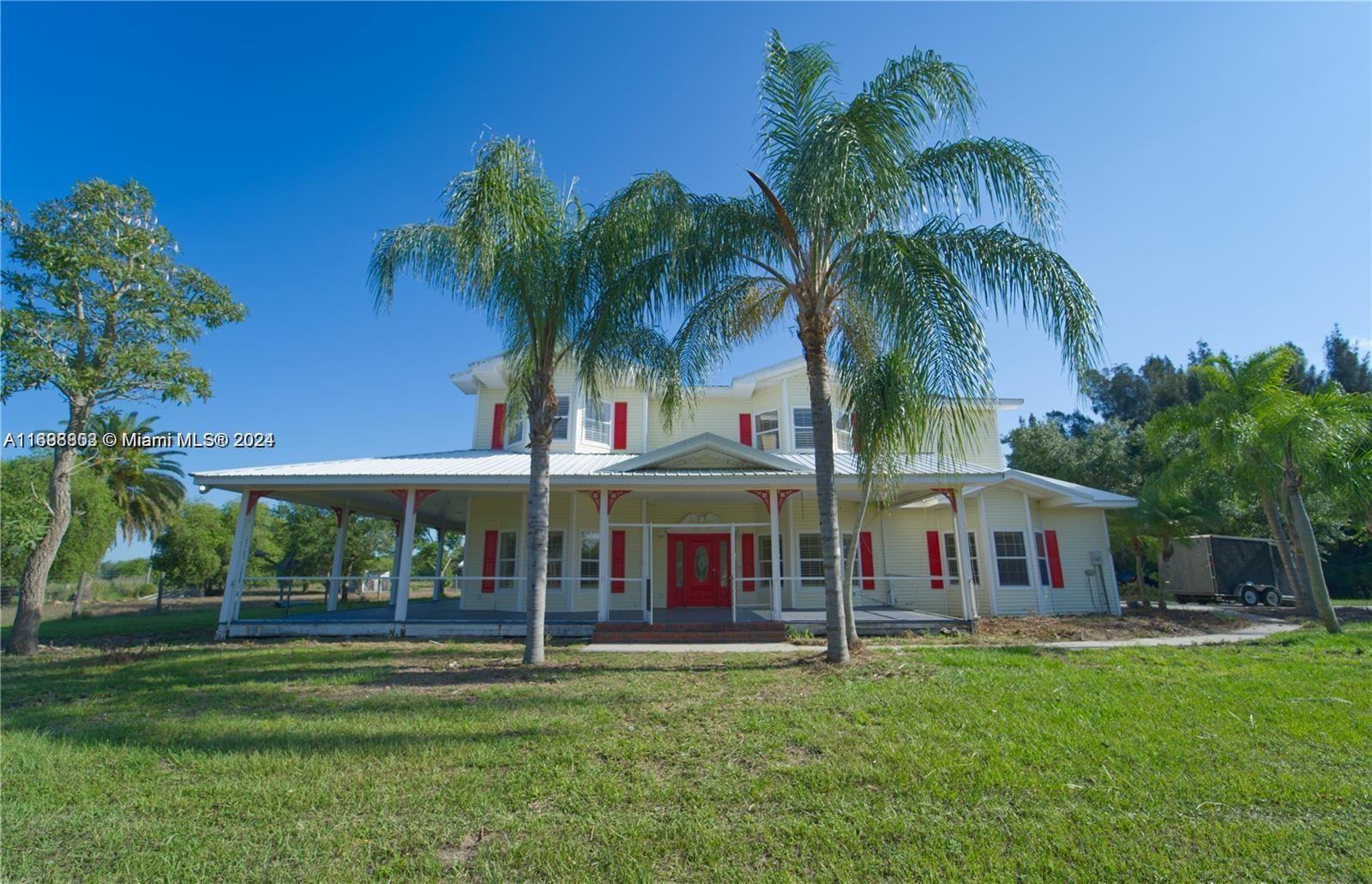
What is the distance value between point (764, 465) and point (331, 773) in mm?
10948

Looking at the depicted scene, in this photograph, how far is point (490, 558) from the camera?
16.4 meters

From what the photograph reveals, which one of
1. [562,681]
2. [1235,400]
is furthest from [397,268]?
[1235,400]

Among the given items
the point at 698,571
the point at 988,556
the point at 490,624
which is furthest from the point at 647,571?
the point at 988,556

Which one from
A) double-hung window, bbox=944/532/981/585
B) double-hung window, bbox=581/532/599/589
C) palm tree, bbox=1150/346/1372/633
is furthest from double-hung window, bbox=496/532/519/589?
palm tree, bbox=1150/346/1372/633

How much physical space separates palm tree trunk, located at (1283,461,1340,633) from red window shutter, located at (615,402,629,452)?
15568 mm

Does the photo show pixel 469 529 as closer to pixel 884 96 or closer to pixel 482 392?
pixel 482 392

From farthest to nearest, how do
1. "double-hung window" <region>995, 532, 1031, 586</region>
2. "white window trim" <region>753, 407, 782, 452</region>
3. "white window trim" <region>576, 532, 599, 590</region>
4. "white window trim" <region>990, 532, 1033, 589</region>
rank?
"white window trim" <region>753, 407, 782, 452</region> → "double-hung window" <region>995, 532, 1031, 586</region> → "white window trim" <region>990, 532, 1033, 589</region> → "white window trim" <region>576, 532, 599, 590</region>

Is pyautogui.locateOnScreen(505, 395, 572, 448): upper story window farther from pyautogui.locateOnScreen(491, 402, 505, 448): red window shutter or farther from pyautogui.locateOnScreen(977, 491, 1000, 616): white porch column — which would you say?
pyautogui.locateOnScreen(977, 491, 1000, 616): white porch column

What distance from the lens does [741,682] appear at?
7930 millimetres

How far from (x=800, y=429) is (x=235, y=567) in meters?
14.8

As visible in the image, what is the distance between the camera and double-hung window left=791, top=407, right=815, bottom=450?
18250 millimetres

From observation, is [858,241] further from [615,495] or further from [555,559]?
[555,559]

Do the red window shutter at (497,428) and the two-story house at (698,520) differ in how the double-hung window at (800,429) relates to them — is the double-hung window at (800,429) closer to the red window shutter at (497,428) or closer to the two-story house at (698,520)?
the two-story house at (698,520)

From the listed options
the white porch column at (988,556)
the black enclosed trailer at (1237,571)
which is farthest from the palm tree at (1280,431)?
the black enclosed trailer at (1237,571)
